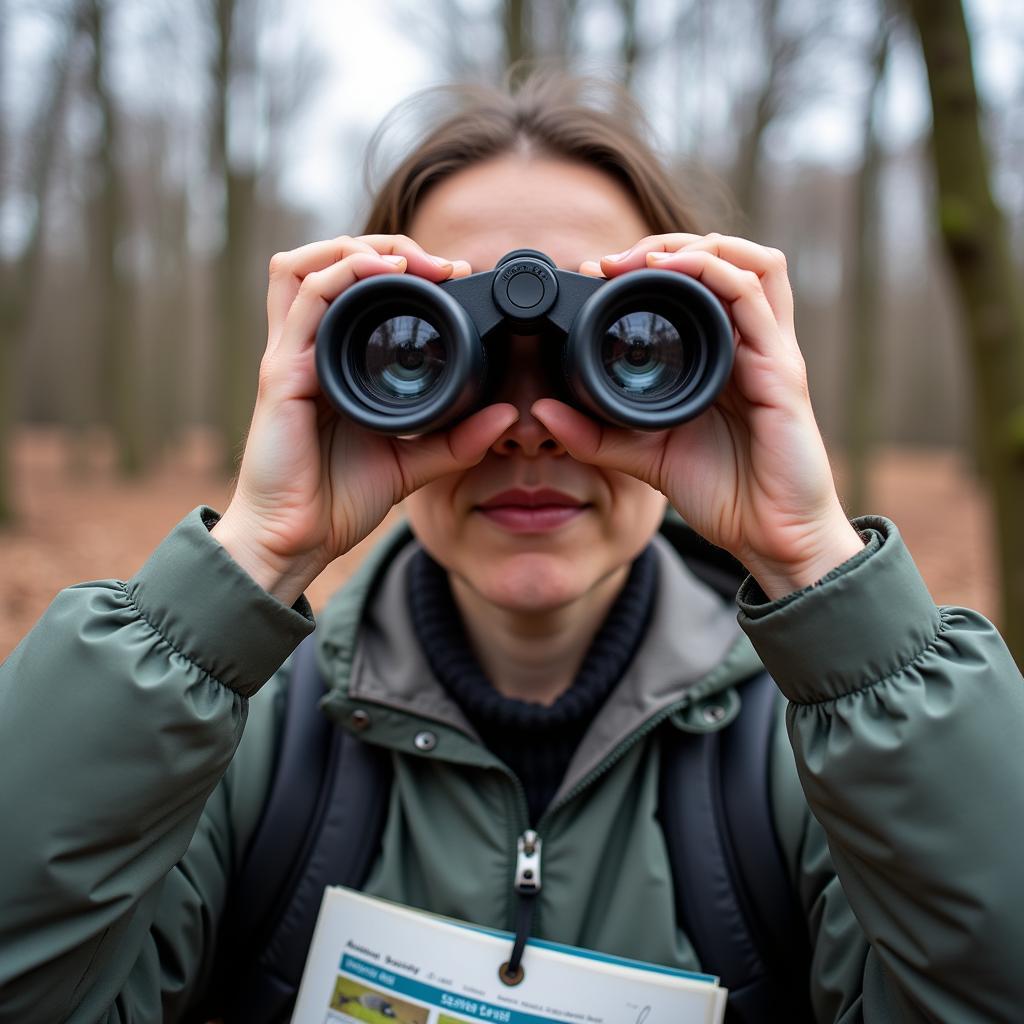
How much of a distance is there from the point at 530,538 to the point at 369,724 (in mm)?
385

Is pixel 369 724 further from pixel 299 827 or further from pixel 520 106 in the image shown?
pixel 520 106

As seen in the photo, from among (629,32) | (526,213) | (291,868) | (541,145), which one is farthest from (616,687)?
(629,32)

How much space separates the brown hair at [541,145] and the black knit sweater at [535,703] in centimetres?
73

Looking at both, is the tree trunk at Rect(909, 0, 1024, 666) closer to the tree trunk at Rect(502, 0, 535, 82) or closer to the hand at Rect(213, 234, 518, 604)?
the hand at Rect(213, 234, 518, 604)

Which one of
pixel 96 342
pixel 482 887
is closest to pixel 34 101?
pixel 96 342

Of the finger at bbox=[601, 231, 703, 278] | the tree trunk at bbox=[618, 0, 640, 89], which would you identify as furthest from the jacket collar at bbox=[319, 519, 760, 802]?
the tree trunk at bbox=[618, 0, 640, 89]

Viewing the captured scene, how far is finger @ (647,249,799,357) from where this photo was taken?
1254mm

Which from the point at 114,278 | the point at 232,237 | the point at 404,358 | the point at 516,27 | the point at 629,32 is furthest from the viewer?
the point at 114,278

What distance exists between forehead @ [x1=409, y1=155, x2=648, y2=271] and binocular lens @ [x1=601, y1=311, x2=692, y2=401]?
0.18 m

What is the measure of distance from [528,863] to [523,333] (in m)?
0.81

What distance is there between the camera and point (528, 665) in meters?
1.58

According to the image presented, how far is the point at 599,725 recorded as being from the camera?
141 centimetres

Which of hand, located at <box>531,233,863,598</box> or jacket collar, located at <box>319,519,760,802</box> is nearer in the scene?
hand, located at <box>531,233,863,598</box>

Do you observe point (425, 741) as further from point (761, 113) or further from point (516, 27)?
point (761, 113)
